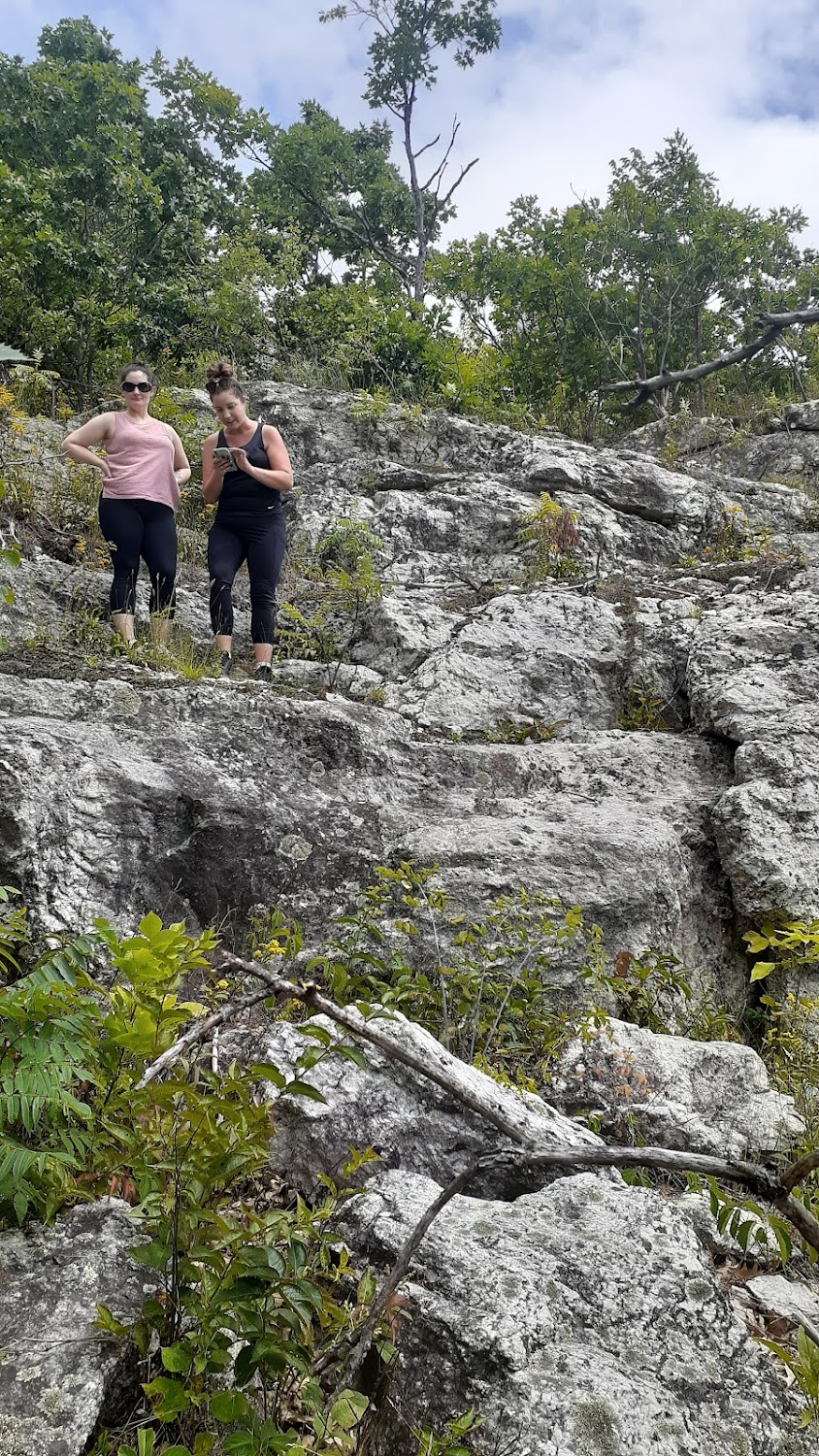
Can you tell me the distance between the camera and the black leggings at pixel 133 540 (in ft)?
18.8

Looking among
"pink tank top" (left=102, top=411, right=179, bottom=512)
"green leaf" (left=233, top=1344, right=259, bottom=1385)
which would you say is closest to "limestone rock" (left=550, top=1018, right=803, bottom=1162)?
"green leaf" (left=233, top=1344, right=259, bottom=1385)

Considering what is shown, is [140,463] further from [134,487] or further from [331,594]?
[331,594]

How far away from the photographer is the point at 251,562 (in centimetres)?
593

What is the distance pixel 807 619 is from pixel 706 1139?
13.3 ft

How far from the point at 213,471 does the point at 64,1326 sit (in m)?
5.04

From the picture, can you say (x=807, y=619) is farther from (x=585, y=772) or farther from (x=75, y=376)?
(x=75, y=376)

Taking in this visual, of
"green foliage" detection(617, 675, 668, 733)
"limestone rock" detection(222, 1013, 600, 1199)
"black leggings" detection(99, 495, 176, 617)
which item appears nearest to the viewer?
"limestone rock" detection(222, 1013, 600, 1199)

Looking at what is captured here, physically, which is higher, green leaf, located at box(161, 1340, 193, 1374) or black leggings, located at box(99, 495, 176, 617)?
black leggings, located at box(99, 495, 176, 617)

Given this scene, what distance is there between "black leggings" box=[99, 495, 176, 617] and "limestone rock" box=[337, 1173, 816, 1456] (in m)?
4.34

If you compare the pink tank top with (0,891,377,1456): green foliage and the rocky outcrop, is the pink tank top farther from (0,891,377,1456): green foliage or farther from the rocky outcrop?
(0,891,377,1456): green foliage

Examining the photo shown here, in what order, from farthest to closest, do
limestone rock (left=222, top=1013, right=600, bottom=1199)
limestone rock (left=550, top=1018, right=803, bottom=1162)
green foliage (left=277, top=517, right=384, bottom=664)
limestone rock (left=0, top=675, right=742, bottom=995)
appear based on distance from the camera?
green foliage (left=277, top=517, right=384, bottom=664) < limestone rock (left=0, top=675, right=742, bottom=995) < limestone rock (left=550, top=1018, right=803, bottom=1162) < limestone rock (left=222, top=1013, right=600, bottom=1199)

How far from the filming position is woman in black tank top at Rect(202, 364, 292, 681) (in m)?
5.81

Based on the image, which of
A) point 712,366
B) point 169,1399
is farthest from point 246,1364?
point 712,366

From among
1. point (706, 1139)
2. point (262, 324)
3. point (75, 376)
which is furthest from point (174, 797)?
point (262, 324)
